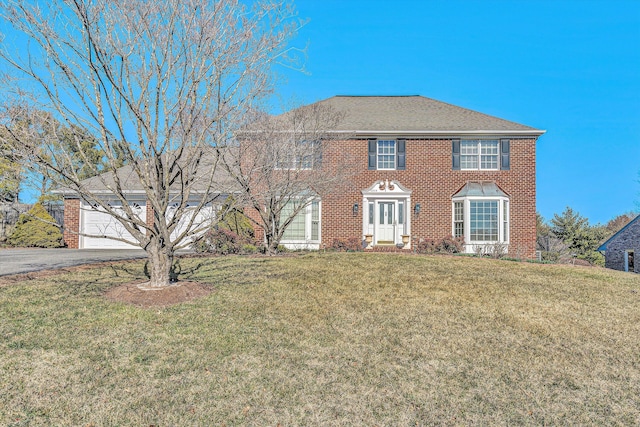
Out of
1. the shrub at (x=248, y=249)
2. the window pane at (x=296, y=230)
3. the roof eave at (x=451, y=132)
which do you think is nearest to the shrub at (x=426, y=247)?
the roof eave at (x=451, y=132)

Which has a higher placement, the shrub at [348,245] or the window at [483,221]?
the window at [483,221]

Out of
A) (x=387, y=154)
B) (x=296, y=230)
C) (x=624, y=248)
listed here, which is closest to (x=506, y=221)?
(x=387, y=154)

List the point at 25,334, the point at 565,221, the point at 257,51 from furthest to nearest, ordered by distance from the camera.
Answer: the point at 565,221 < the point at 257,51 < the point at 25,334

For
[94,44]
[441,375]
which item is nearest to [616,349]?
[441,375]

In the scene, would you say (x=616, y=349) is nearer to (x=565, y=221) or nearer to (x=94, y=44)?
(x=94, y=44)

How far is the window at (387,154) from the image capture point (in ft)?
58.0

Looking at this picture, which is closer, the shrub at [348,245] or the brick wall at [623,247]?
the shrub at [348,245]

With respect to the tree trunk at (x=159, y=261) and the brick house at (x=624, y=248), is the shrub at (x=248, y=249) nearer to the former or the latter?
the tree trunk at (x=159, y=261)

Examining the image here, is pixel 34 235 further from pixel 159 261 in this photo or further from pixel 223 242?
pixel 159 261

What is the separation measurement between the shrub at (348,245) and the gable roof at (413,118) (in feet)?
14.9

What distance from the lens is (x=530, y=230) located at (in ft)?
57.6

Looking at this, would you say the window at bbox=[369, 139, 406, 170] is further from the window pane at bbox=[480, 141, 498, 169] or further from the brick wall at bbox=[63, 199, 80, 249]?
the brick wall at bbox=[63, 199, 80, 249]

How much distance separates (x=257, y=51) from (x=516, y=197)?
13976 millimetres

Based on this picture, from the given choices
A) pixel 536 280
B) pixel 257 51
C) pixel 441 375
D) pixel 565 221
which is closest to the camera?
pixel 441 375
